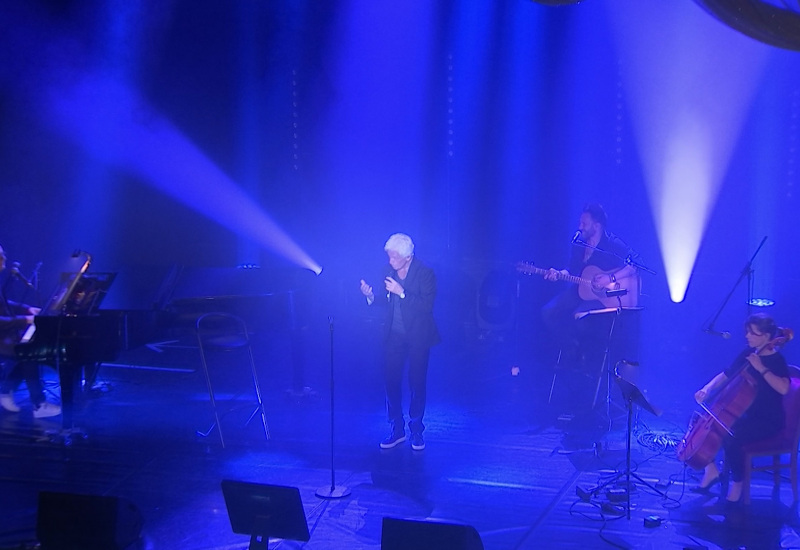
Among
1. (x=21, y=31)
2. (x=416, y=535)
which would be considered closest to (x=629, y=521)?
(x=416, y=535)

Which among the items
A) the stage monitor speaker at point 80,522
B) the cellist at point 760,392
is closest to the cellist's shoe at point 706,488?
the cellist at point 760,392

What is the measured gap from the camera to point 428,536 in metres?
2.92

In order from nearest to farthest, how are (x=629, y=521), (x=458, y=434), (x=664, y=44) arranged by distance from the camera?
(x=629, y=521)
(x=458, y=434)
(x=664, y=44)

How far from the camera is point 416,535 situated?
2939mm

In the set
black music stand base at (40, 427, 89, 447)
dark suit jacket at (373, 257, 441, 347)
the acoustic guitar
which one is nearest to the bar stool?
black music stand base at (40, 427, 89, 447)

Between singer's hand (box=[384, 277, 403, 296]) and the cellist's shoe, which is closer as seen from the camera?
the cellist's shoe

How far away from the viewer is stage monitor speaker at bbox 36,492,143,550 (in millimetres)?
3254

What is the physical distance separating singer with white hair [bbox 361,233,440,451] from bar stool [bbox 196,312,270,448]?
1.12 m

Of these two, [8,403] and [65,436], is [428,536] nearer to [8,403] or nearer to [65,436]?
[65,436]

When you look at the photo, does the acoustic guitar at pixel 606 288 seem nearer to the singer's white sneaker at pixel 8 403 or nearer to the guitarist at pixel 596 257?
the guitarist at pixel 596 257

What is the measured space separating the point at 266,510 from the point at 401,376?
2.13 meters

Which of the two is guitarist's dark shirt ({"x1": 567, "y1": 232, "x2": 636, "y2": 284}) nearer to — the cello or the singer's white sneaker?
the cello

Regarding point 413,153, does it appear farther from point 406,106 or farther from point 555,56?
point 555,56

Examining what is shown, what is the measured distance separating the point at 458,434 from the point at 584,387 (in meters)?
1.66
